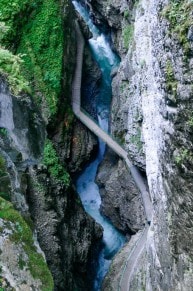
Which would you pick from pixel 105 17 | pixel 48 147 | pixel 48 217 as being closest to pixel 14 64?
pixel 48 147

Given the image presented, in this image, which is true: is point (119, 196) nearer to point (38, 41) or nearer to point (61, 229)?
point (61, 229)

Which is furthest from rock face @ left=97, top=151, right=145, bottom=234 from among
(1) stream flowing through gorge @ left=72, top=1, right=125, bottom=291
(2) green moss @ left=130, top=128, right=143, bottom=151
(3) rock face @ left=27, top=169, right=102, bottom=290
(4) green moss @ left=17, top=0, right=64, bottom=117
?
(4) green moss @ left=17, top=0, right=64, bottom=117

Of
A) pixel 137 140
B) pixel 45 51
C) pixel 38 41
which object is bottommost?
pixel 137 140

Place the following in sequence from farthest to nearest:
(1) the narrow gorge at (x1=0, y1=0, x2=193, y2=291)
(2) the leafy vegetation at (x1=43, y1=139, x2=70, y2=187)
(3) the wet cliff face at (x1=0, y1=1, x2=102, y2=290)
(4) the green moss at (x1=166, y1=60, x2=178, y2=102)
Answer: (2) the leafy vegetation at (x1=43, y1=139, x2=70, y2=187)
(3) the wet cliff face at (x1=0, y1=1, x2=102, y2=290)
(1) the narrow gorge at (x1=0, y1=0, x2=193, y2=291)
(4) the green moss at (x1=166, y1=60, x2=178, y2=102)

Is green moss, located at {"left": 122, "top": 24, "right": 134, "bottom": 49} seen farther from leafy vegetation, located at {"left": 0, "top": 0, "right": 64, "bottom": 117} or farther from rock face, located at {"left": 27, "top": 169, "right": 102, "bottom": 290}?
rock face, located at {"left": 27, "top": 169, "right": 102, "bottom": 290}

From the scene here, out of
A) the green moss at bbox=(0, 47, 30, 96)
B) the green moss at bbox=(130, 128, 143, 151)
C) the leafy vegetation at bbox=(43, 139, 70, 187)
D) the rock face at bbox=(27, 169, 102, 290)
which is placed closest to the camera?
the green moss at bbox=(0, 47, 30, 96)

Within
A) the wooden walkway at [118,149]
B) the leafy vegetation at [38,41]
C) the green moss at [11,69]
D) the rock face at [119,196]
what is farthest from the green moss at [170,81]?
the rock face at [119,196]

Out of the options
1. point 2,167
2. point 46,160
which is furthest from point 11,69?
point 46,160

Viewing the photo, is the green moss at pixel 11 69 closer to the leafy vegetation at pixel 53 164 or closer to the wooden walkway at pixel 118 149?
the leafy vegetation at pixel 53 164
